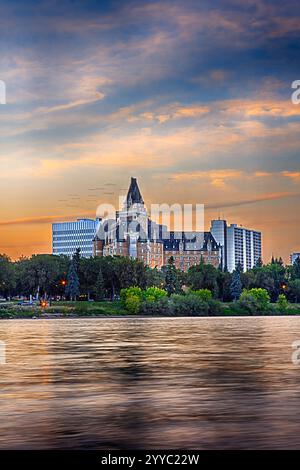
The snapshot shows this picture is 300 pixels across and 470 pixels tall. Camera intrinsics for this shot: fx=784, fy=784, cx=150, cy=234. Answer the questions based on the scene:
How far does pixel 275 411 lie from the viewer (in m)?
20.8

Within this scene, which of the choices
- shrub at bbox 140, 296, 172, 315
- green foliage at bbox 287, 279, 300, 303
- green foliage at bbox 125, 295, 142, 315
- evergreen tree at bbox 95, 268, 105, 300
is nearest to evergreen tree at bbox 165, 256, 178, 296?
evergreen tree at bbox 95, 268, 105, 300

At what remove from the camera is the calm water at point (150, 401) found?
17.2m

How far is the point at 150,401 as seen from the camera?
23094 millimetres

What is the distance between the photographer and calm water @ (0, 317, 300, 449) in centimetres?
1717

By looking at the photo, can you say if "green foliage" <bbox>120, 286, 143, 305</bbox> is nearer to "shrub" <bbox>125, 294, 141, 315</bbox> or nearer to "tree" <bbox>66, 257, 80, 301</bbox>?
"shrub" <bbox>125, 294, 141, 315</bbox>

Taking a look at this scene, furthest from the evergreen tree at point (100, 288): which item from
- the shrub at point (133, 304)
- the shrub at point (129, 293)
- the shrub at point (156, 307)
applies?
the shrub at point (156, 307)

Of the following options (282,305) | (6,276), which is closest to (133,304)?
(6,276)

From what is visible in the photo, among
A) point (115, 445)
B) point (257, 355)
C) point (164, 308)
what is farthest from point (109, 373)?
point (164, 308)

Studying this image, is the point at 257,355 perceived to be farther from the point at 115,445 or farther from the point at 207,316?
the point at 207,316

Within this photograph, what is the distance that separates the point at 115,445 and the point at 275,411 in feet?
19.3

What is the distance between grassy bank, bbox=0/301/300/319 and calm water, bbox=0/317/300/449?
98.7m
